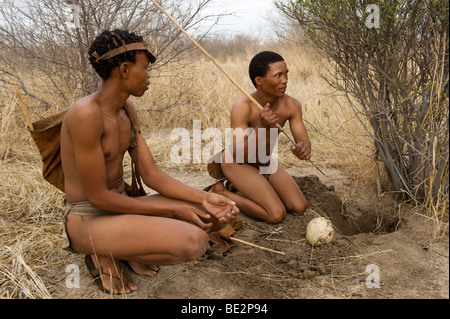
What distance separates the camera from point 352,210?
3789 millimetres

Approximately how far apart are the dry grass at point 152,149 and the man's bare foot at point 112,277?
1.13 feet

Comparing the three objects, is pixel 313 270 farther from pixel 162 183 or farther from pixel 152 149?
pixel 152 149

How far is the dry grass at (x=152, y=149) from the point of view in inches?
115

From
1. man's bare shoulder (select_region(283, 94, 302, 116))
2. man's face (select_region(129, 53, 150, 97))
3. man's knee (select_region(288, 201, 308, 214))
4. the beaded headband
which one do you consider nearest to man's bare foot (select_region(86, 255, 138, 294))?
man's face (select_region(129, 53, 150, 97))

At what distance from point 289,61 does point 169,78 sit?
457cm

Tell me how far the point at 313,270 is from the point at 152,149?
11.3ft

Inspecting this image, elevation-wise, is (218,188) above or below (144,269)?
above

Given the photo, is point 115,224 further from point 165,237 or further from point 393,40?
point 393,40

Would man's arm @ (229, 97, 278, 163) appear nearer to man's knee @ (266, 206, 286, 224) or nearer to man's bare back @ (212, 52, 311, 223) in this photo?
man's bare back @ (212, 52, 311, 223)

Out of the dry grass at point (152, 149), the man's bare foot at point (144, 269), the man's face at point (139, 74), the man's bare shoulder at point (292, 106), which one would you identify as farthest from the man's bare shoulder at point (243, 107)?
the man's bare foot at point (144, 269)

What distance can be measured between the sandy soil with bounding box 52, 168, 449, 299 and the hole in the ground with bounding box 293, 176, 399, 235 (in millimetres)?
76

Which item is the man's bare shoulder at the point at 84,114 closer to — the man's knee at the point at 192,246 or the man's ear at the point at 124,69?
the man's ear at the point at 124,69

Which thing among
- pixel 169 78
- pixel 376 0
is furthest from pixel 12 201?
pixel 169 78

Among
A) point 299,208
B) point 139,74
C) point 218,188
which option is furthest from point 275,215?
point 139,74
